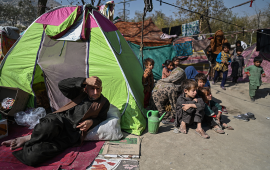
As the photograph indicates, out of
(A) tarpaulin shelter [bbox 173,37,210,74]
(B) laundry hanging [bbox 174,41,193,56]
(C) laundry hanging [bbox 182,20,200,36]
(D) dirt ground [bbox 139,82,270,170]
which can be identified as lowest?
(D) dirt ground [bbox 139,82,270,170]

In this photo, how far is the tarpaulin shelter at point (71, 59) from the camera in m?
3.24

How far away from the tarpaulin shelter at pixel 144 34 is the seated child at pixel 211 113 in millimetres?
4143

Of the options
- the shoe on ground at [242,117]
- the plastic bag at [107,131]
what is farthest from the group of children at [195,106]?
the plastic bag at [107,131]

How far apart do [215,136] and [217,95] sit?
2857 millimetres

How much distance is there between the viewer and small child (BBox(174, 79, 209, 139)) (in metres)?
3.08

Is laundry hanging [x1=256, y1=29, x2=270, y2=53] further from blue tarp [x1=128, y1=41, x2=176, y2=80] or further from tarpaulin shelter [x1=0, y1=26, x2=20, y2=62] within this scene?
tarpaulin shelter [x1=0, y1=26, x2=20, y2=62]

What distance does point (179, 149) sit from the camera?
261 centimetres

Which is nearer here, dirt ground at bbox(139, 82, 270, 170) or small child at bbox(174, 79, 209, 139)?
dirt ground at bbox(139, 82, 270, 170)

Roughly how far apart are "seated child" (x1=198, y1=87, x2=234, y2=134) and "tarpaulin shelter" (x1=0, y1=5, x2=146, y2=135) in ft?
3.97

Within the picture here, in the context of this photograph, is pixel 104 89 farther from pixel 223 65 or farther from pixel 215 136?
pixel 223 65

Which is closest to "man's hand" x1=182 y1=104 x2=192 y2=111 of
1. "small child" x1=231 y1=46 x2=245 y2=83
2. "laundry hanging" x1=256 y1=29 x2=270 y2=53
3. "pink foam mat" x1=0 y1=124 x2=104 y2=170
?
"pink foam mat" x1=0 y1=124 x2=104 y2=170

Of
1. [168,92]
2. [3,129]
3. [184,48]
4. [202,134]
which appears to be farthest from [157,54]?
[3,129]

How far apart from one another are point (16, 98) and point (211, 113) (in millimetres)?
3614

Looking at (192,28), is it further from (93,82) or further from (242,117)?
(93,82)
